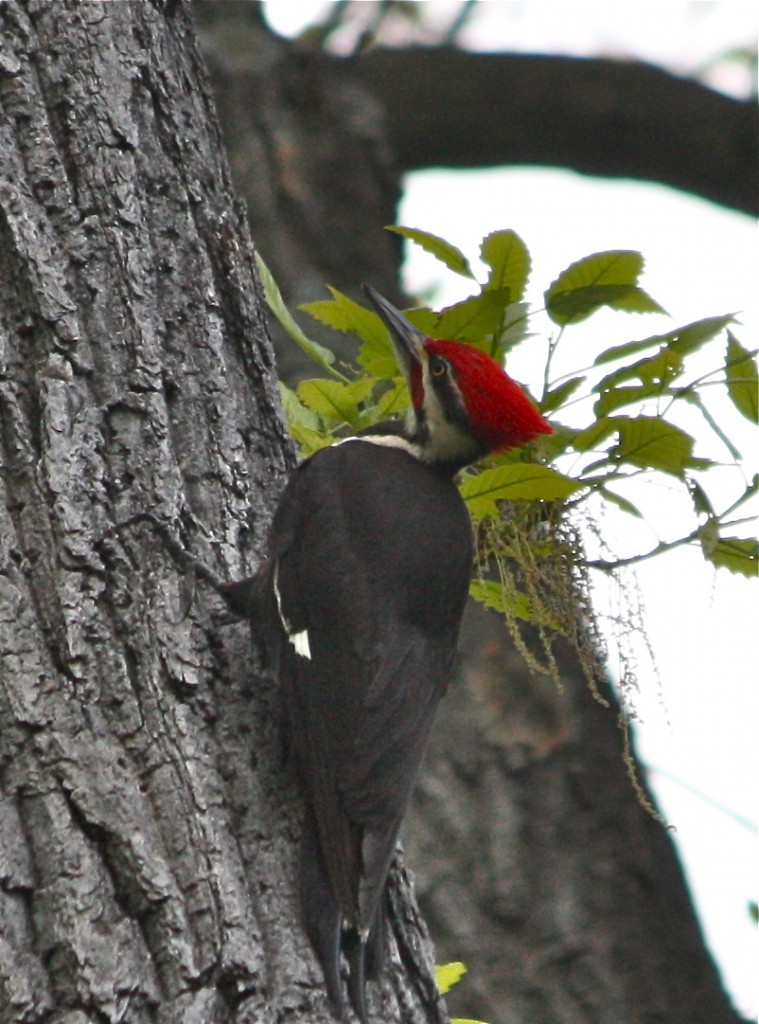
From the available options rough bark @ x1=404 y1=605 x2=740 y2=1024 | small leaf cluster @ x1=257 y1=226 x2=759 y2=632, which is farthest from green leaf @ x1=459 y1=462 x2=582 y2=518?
rough bark @ x1=404 y1=605 x2=740 y2=1024

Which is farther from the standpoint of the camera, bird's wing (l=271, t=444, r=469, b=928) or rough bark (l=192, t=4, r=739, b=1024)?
rough bark (l=192, t=4, r=739, b=1024)

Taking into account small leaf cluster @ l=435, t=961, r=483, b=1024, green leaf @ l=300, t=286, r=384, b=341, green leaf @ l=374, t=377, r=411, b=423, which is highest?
green leaf @ l=300, t=286, r=384, b=341

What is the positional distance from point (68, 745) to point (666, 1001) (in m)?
1.99

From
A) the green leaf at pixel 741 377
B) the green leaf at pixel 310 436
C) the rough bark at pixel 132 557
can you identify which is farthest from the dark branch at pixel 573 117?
the green leaf at pixel 741 377

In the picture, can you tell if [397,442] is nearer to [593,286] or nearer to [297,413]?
[297,413]

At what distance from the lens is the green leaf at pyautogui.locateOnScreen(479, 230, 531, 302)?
214 centimetres

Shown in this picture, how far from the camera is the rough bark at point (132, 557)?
168cm

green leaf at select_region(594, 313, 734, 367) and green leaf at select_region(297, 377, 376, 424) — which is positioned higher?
green leaf at select_region(297, 377, 376, 424)

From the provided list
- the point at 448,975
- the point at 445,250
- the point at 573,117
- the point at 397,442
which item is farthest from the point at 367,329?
the point at 573,117

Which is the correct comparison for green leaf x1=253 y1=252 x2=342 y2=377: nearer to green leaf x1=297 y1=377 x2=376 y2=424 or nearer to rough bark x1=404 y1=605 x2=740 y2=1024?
green leaf x1=297 y1=377 x2=376 y2=424

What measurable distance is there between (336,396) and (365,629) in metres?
0.36

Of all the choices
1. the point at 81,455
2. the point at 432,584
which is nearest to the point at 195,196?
the point at 81,455

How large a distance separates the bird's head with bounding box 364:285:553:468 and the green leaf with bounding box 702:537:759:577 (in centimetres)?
40

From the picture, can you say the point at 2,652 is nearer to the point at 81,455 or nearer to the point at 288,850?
the point at 81,455
